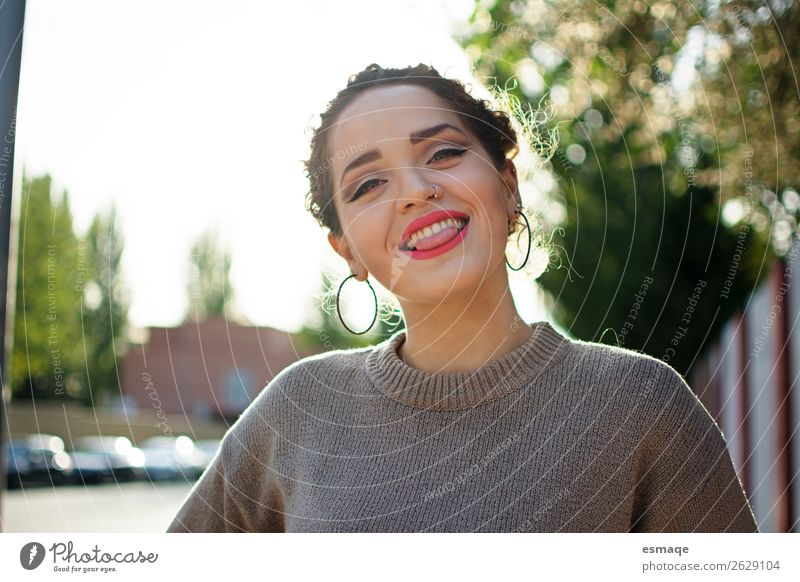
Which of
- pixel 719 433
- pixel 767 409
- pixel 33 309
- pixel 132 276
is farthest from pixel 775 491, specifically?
pixel 33 309

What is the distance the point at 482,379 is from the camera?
3.49 feet

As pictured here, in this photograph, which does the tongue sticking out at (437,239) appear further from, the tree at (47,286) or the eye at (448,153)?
the tree at (47,286)

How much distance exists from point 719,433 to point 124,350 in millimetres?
2542

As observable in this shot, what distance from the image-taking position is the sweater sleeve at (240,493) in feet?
3.71

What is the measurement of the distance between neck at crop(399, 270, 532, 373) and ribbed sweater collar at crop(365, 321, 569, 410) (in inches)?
0.5

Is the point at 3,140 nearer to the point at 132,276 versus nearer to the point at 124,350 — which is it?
the point at 132,276

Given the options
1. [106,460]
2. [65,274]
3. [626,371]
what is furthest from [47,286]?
[106,460]

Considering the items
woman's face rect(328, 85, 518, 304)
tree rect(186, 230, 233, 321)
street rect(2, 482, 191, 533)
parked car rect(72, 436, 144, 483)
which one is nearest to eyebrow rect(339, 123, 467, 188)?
woman's face rect(328, 85, 518, 304)

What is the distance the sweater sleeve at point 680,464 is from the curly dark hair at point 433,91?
31 centimetres

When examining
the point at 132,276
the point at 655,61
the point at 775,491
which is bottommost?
the point at 775,491

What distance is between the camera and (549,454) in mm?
1006

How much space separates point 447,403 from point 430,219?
0.23 meters

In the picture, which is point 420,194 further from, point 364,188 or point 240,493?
point 240,493
